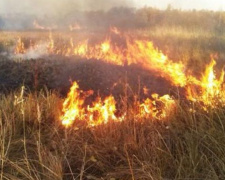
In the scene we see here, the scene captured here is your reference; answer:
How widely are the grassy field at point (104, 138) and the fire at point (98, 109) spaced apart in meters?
0.15

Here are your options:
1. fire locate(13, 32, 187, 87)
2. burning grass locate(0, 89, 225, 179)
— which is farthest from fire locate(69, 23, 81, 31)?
burning grass locate(0, 89, 225, 179)

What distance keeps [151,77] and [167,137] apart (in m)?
3.10

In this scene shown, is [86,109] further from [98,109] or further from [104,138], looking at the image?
[104,138]

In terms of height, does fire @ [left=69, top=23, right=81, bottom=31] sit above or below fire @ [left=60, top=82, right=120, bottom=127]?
below

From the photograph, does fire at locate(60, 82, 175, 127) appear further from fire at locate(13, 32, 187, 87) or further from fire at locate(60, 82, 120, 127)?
fire at locate(13, 32, 187, 87)

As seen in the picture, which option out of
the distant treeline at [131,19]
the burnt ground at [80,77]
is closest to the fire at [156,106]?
the burnt ground at [80,77]

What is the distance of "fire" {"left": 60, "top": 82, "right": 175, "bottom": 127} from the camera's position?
5059mm

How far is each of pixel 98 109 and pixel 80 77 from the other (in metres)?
1.49

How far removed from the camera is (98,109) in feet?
18.3

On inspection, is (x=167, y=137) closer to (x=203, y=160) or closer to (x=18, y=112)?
(x=203, y=160)

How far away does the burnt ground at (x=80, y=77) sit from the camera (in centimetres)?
663

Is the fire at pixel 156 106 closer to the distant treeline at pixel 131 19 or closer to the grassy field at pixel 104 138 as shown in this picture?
the grassy field at pixel 104 138

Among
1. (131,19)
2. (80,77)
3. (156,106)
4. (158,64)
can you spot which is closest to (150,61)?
(158,64)

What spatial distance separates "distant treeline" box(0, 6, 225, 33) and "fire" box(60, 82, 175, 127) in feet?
44.3
